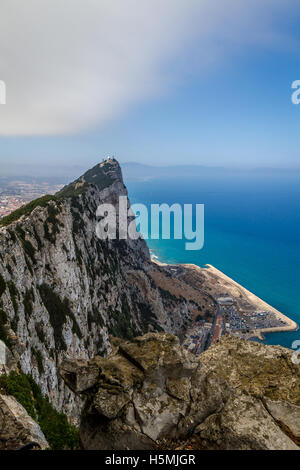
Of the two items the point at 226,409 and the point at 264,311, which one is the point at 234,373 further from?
the point at 264,311

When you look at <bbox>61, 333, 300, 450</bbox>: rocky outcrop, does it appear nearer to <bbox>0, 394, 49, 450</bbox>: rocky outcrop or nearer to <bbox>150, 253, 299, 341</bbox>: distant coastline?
<bbox>0, 394, 49, 450</bbox>: rocky outcrop

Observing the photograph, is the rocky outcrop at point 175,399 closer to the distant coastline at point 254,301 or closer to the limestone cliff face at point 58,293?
the limestone cliff face at point 58,293

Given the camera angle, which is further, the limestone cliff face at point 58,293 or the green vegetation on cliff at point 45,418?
the limestone cliff face at point 58,293

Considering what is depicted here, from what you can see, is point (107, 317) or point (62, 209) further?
point (107, 317)

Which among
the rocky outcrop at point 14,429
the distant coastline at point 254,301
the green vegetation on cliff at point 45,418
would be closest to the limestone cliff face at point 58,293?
the green vegetation on cliff at point 45,418

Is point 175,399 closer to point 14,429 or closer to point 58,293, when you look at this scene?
point 14,429

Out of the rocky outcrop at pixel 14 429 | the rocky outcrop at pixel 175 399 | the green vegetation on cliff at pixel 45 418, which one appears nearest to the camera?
the rocky outcrop at pixel 175 399
